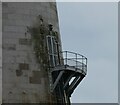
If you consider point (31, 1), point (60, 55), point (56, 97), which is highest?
point (31, 1)

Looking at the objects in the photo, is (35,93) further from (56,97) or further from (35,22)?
(35,22)

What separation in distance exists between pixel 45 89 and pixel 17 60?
169 cm

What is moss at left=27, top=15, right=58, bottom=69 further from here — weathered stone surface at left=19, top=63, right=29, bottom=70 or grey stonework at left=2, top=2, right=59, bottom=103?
weathered stone surface at left=19, top=63, right=29, bottom=70

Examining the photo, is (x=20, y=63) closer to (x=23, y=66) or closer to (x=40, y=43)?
(x=23, y=66)

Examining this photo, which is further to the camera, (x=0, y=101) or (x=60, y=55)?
(x=60, y=55)

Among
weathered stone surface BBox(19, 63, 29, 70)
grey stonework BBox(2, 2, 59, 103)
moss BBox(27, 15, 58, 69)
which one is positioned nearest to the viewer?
grey stonework BBox(2, 2, 59, 103)

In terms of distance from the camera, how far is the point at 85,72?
24.5 metres

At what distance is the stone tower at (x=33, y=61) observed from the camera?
2334 centimetres

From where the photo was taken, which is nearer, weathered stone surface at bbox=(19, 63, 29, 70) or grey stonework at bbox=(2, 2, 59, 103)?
grey stonework at bbox=(2, 2, 59, 103)

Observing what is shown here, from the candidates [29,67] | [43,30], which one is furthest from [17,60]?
[43,30]

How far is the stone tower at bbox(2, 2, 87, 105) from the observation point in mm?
23344

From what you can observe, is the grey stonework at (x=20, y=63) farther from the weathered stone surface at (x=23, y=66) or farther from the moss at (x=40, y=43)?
the moss at (x=40, y=43)

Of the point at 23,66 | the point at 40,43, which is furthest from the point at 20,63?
the point at 40,43

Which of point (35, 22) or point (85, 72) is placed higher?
point (35, 22)
